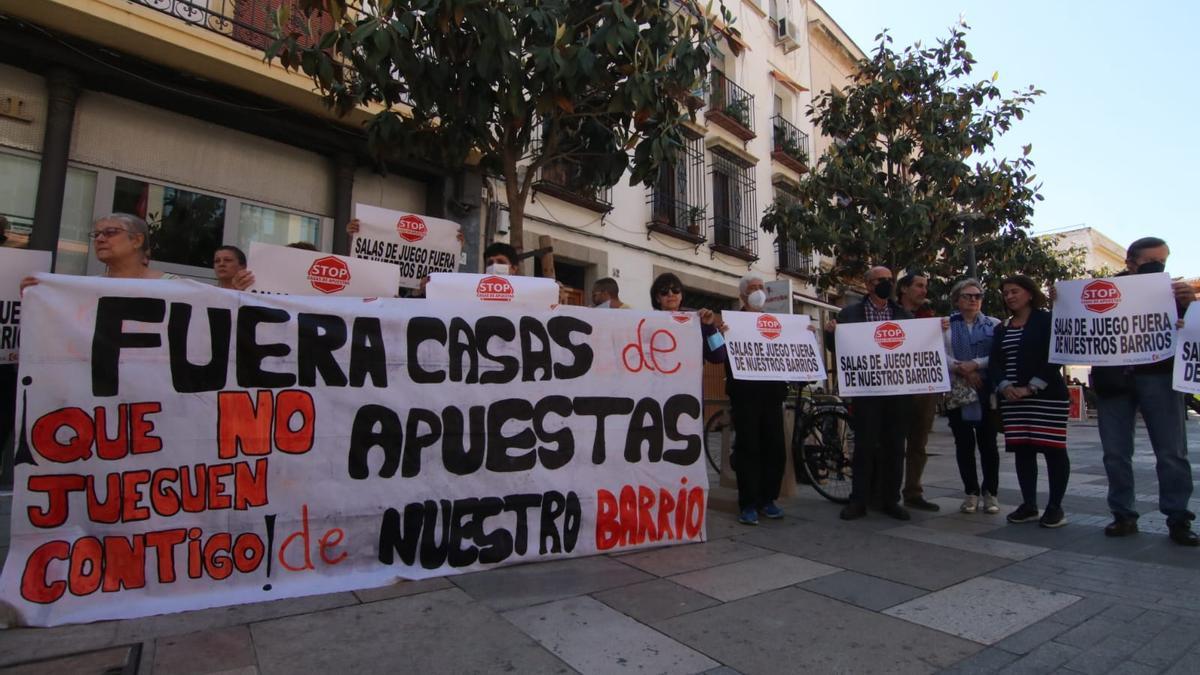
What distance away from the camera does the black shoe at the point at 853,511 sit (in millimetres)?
4438

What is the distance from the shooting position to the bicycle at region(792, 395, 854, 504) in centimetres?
521

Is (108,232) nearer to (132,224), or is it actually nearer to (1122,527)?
(132,224)

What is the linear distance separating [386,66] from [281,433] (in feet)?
9.59

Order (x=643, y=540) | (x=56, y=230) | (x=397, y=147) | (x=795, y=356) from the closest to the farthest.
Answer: (x=643, y=540) → (x=795, y=356) → (x=397, y=147) → (x=56, y=230)

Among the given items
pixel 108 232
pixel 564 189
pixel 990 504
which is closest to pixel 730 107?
pixel 564 189

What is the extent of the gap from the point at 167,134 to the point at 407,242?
3.45 metres

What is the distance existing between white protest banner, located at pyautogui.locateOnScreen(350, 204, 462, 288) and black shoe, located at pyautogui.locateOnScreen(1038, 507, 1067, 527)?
207 inches

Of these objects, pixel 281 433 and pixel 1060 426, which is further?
pixel 1060 426

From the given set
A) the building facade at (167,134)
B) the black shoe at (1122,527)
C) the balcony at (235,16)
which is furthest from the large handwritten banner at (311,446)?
the balcony at (235,16)

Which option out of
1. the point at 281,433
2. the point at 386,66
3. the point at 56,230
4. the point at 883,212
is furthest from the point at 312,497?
the point at 883,212

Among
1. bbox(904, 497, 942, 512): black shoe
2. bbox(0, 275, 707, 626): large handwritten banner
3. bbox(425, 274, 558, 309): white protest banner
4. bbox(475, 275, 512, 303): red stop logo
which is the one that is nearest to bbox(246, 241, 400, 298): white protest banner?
bbox(425, 274, 558, 309): white protest banner

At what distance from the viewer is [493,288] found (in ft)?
13.5

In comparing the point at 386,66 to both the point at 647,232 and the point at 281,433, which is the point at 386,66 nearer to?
the point at 281,433

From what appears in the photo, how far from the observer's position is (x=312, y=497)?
114 inches
